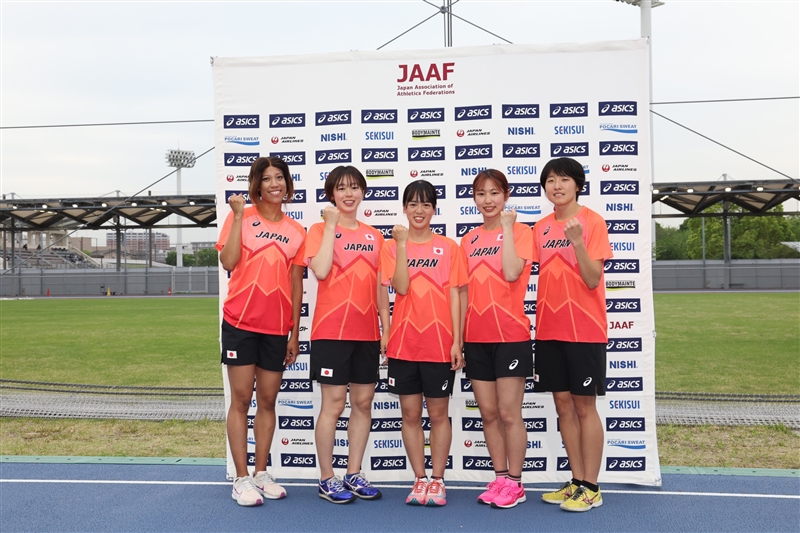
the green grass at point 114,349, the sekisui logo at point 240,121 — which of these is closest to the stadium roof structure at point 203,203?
the green grass at point 114,349

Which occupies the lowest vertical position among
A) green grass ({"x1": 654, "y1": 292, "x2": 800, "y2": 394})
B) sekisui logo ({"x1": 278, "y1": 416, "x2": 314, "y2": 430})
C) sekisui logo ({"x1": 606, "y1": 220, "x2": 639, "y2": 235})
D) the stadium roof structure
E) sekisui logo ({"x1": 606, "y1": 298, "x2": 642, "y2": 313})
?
green grass ({"x1": 654, "y1": 292, "x2": 800, "y2": 394})

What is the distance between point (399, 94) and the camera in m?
4.57

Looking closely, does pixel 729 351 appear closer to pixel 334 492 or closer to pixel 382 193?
pixel 382 193

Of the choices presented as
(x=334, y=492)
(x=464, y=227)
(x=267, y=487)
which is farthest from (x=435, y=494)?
(x=464, y=227)

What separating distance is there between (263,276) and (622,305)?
7.89 ft

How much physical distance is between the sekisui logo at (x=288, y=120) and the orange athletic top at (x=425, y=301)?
133 cm

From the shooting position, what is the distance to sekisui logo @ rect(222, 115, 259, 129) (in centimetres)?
468

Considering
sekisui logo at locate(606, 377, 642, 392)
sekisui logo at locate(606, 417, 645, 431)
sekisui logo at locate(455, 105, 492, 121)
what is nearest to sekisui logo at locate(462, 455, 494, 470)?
sekisui logo at locate(606, 417, 645, 431)

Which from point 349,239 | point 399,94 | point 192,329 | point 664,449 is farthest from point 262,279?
point 192,329

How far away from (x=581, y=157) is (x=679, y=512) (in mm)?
2339

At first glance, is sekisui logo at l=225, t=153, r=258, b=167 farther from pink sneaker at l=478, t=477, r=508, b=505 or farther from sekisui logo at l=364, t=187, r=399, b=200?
pink sneaker at l=478, t=477, r=508, b=505

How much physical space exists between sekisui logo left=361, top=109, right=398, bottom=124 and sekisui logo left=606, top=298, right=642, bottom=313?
1.97 meters

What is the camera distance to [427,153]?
15.0 feet

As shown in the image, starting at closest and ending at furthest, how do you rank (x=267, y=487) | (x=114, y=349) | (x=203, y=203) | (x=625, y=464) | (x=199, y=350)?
(x=267, y=487) → (x=625, y=464) → (x=199, y=350) → (x=114, y=349) → (x=203, y=203)
